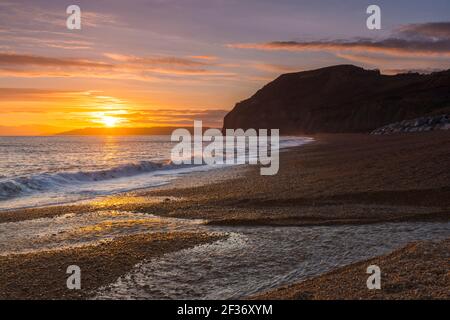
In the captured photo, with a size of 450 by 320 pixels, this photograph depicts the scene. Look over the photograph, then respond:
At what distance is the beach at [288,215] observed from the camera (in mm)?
6020

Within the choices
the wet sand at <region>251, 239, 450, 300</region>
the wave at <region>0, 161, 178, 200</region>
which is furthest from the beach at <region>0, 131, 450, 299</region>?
the wave at <region>0, 161, 178, 200</region>

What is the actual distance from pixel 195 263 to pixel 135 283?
1.23 meters

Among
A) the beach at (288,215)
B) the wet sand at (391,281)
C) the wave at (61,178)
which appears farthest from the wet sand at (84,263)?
the wave at (61,178)

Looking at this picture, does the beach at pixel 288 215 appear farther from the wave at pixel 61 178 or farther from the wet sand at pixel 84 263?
the wave at pixel 61 178

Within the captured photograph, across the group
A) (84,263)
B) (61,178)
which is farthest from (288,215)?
(61,178)

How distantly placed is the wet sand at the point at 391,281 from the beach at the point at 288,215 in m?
0.01

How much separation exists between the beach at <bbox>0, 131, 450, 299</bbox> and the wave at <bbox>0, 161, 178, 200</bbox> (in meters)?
5.66

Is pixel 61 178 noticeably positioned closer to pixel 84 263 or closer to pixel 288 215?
pixel 288 215

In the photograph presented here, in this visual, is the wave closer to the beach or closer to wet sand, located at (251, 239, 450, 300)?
the beach

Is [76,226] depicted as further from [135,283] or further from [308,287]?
[308,287]

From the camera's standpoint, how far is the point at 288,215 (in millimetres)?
10930

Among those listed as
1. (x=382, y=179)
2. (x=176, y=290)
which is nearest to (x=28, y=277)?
(x=176, y=290)

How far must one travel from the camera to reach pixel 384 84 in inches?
7387

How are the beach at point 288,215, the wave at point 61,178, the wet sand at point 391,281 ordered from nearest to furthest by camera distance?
the wet sand at point 391,281, the beach at point 288,215, the wave at point 61,178
